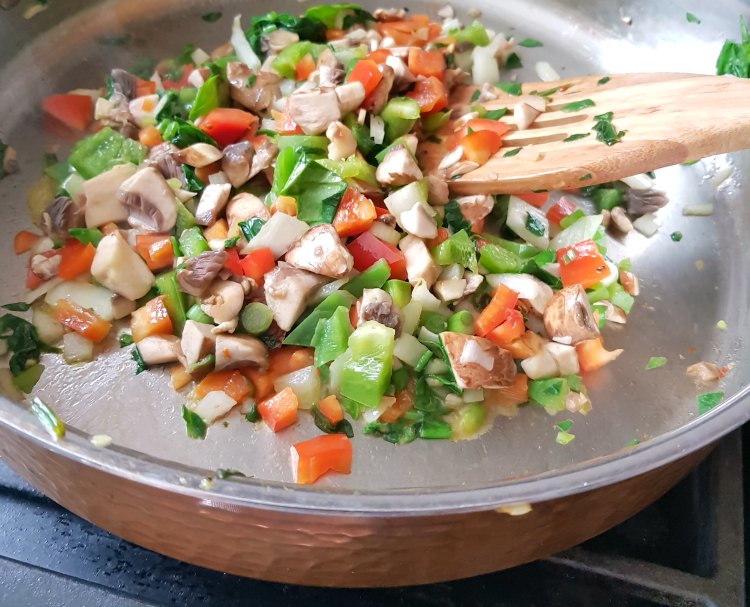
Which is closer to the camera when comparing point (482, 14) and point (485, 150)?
point (485, 150)

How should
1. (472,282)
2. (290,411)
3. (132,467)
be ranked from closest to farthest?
1. (132,467)
2. (290,411)
3. (472,282)

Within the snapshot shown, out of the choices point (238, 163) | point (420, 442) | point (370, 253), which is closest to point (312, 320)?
point (370, 253)

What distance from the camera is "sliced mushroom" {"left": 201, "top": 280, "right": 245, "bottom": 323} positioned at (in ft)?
3.50

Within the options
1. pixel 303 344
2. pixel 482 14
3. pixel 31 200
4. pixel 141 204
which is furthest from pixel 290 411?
pixel 482 14

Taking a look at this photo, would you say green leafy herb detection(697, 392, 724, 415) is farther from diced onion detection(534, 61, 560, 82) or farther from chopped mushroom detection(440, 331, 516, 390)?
diced onion detection(534, 61, 560, 82)

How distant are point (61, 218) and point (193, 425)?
18.8 inches

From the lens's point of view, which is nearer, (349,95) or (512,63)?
(349,95)

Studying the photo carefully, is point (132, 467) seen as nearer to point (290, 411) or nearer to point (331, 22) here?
point (290, 411)

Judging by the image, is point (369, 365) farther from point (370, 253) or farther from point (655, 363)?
point (655, 363)

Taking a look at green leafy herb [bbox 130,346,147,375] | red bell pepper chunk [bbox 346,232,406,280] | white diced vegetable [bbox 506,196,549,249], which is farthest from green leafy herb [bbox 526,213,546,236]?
green leafy herb [bbox 130,346,147,375]

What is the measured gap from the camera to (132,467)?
0.72m

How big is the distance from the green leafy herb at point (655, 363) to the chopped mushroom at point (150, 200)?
34.9 inches

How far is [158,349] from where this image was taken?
42.6 inches

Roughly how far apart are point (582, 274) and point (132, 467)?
847mm
